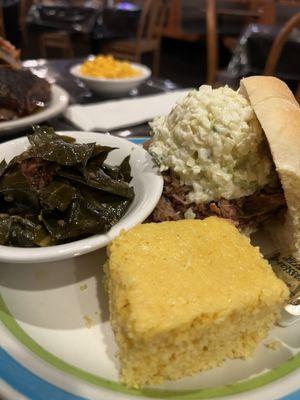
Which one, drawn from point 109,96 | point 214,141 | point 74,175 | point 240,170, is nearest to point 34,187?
point 74,175

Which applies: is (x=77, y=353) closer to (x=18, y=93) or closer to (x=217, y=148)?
(x=217, y=148)

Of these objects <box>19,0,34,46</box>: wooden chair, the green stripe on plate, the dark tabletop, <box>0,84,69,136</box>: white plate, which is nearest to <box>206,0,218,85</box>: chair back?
the dark tabletop

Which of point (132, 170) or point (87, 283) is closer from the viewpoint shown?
point (87, 283)

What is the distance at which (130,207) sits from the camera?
5.69 feet

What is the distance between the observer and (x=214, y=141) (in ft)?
5.65

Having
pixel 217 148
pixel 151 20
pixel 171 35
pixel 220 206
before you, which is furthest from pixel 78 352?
pixel 171 35

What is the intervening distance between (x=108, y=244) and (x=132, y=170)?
592 mm

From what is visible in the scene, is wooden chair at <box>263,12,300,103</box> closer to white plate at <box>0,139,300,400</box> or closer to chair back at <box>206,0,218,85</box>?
chair back at <box>206,0,218,85</box>

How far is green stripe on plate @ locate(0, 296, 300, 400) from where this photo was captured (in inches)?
46.8

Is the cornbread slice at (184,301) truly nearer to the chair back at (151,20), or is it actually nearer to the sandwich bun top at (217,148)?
the sandwich bun top at (217,148)

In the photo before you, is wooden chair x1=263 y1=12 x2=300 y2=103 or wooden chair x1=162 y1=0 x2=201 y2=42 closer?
wooden chair x1=263 y1=12 x2=300 y2=103

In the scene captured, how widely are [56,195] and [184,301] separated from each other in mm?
734

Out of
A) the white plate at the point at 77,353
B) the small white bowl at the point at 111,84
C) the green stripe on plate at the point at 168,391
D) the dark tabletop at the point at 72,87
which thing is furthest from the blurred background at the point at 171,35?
the green stripe on plate at the point at 168,391

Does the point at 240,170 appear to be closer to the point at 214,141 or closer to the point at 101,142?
the point at 214,141
